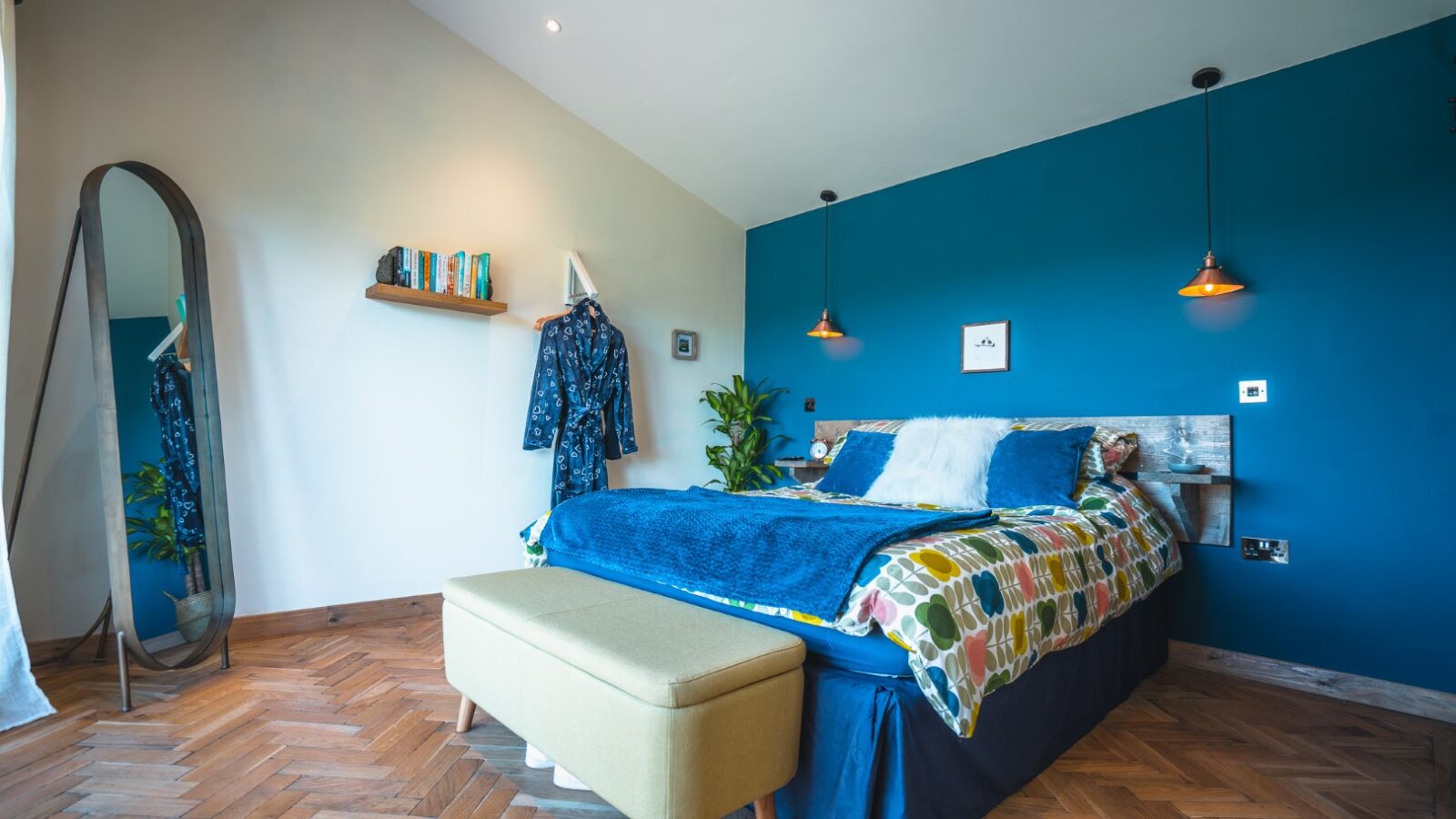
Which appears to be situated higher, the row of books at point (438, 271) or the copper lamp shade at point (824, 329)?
the row of books at point (438, 271)

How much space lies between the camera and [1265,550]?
2.79m

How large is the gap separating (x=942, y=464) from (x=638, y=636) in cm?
183

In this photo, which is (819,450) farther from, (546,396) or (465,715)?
(465,715)

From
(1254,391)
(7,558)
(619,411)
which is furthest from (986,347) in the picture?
(7,558)

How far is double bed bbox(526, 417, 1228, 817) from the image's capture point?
4.76 ft

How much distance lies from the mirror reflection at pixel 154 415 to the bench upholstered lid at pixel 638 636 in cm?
134

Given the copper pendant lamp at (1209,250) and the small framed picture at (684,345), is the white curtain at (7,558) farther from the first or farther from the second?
the copper pendant lamp at (1209,250)

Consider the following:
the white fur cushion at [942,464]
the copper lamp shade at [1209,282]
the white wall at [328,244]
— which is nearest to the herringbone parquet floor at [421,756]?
the white wall at [328,244]

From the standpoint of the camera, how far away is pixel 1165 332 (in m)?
3.06

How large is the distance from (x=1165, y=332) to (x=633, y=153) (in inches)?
129

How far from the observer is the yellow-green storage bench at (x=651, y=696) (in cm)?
131

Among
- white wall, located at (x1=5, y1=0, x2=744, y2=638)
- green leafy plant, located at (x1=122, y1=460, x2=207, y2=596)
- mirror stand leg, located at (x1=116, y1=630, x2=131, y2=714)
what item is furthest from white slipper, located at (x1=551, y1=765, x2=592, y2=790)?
white wall, located at (x1=5, y1=0, x2=744, y2=638)

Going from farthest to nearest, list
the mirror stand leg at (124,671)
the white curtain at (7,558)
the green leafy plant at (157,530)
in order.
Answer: the green leafy plant at (157,530) < the mirror stand leg at (124,671) < the white curtain at (7,558)

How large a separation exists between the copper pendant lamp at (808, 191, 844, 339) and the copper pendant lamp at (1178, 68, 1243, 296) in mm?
1845
